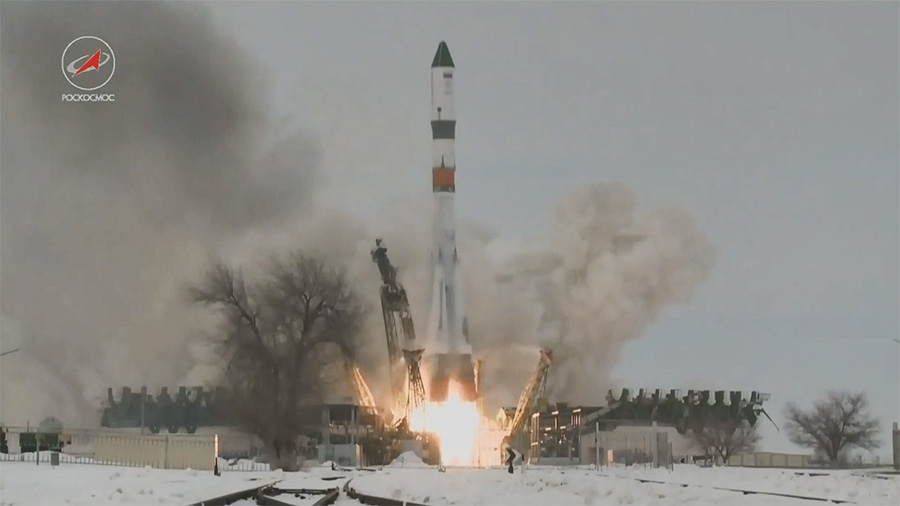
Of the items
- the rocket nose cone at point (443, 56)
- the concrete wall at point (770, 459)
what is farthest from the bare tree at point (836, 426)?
the rocket nose cone at point (443, 56)

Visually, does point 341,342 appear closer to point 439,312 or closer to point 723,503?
point 439,312

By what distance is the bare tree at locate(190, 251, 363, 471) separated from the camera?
213 ft

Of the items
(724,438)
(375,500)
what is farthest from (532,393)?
(375,500)

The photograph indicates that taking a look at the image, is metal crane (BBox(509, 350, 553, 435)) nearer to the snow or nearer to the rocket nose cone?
the snow

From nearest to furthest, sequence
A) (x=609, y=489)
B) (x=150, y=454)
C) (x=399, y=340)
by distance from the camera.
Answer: (x=609, y=489) → (x=150, y=454) → (x=399, y=340)

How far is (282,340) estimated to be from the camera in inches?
2776

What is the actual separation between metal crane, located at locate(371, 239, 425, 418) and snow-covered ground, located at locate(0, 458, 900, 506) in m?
27.2

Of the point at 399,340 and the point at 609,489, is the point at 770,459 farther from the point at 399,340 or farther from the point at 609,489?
the point at 609,489

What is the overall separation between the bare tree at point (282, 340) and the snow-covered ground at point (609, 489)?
14815mm

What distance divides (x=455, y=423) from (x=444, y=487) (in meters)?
39.7

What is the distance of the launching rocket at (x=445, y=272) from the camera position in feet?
266

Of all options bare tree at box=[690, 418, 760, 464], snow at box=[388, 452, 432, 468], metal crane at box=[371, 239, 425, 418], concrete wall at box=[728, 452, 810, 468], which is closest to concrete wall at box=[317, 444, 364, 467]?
snow at box=[388, 452, 432, 468]

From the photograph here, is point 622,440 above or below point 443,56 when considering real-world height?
below

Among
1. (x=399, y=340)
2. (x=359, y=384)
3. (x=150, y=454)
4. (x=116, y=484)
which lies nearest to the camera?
(x=116, y=484)
